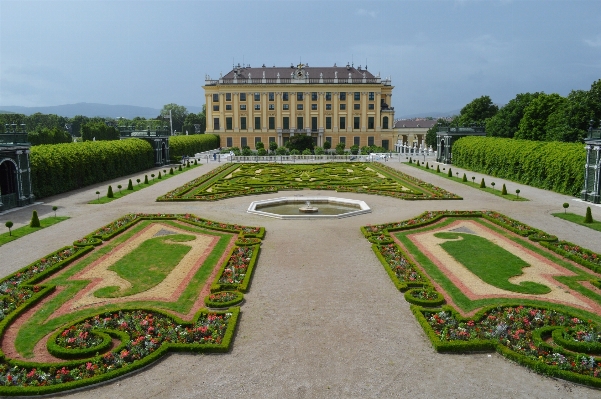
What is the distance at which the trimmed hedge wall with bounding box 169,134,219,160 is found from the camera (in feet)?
217

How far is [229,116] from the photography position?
10000 cm

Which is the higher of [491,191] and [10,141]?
[10,141]

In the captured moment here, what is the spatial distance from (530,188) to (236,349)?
3529 centimetres

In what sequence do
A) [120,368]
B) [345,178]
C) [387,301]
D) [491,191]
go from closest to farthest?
[120,368]
[387,301]
[491,191]
[345,178]

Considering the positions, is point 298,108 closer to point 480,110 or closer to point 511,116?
point 480,110

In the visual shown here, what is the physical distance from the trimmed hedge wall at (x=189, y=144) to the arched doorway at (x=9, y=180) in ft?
103

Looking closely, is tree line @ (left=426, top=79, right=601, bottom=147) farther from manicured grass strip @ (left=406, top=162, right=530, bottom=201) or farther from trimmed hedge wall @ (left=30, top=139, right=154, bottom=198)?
trimmed hedge wall @ (left=30, top=139, right=154, bottom=198)

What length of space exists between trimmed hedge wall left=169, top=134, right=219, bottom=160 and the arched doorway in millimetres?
31449

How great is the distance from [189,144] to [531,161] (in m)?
48.6

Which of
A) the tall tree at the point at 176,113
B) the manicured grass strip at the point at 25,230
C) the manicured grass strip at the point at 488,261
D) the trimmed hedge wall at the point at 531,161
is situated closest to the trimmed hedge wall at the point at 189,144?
the manicured grass strip at the point at 25,230

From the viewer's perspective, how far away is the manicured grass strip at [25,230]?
23.2 metres

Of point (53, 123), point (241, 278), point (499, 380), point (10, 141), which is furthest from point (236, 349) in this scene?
Result: point (53, 123)

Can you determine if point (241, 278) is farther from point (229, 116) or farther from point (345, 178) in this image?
Result: point (229, 116)

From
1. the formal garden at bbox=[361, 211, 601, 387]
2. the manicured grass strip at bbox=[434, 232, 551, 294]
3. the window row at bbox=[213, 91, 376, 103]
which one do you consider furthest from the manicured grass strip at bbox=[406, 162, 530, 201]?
the window row at bbox=[213, 91, 376, 103]
